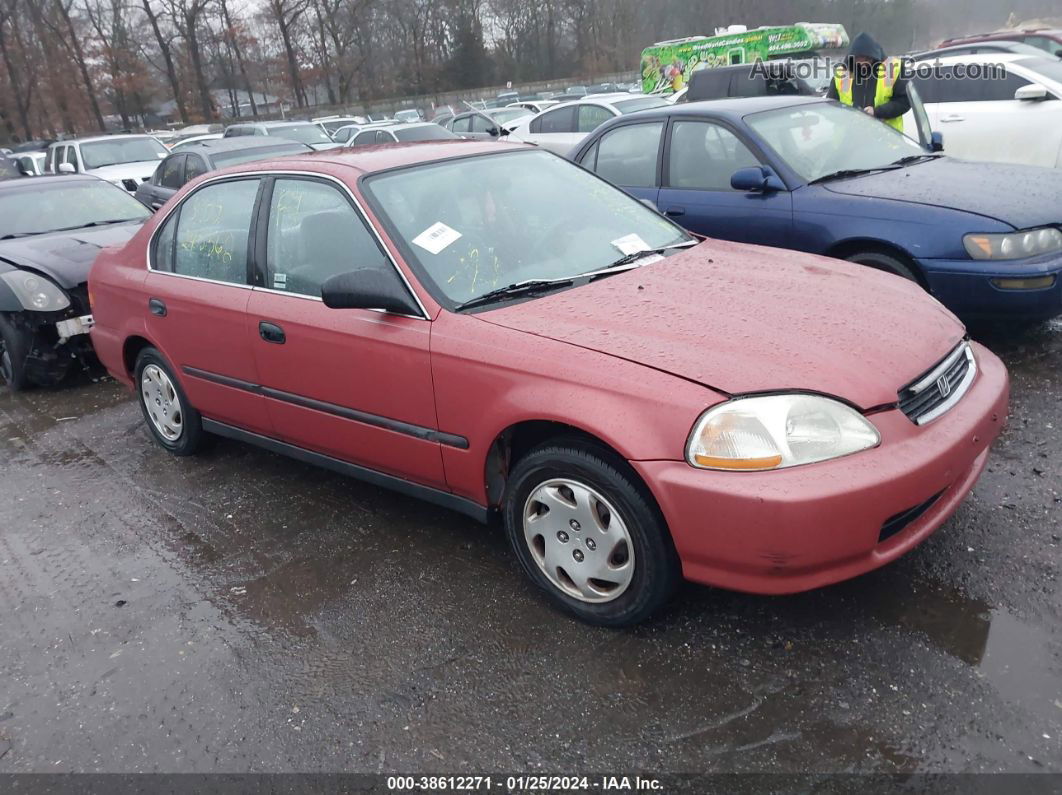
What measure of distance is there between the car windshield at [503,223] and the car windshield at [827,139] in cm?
192

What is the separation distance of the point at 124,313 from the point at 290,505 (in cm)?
158

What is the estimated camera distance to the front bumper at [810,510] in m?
2.34

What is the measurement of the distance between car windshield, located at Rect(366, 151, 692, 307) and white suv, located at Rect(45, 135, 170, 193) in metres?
12.2

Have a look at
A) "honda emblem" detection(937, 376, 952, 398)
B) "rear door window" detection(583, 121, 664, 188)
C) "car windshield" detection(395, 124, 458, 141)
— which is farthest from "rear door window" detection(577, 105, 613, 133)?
"honda emblem" detection(937, 376, 952, 398)

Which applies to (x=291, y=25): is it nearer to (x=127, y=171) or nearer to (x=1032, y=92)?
(x=127, y=171)

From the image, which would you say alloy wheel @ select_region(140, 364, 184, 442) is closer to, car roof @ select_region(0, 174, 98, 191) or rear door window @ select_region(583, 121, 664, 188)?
rear door window @ select_region(583, 121, 664, 188)

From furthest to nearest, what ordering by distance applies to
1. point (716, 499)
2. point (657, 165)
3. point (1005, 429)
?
1. point (657, 165)
2. point (1005, 429)
3. point (716, 499)

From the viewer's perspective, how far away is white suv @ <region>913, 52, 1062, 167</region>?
753 centimetres

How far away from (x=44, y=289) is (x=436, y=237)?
415 centimetres

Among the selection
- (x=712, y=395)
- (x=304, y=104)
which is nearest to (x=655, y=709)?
(x=712, y=395)

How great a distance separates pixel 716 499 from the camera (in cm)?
239

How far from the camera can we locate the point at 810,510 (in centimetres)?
232

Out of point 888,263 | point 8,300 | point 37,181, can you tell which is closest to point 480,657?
point 888,263

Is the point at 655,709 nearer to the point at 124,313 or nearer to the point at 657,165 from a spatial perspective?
the point at 124,313
